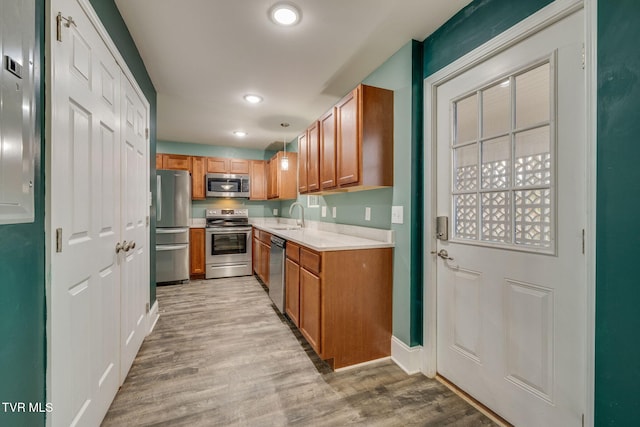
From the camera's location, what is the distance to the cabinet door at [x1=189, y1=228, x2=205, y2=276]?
15.0ft

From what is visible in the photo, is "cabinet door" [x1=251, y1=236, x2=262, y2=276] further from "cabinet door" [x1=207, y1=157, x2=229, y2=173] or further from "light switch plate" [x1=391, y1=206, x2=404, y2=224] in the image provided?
"light switch plate" [x1=391, y1=206, x2=404, y2=224]

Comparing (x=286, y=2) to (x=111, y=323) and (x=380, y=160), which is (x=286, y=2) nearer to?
(x=380, y=160)

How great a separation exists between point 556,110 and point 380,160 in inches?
42.4

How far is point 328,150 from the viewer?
254 centimetres

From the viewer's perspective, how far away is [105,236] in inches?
58.2

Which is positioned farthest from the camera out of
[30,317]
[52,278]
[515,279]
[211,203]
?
[211,203]

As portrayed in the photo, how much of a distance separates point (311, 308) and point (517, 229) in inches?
58.3

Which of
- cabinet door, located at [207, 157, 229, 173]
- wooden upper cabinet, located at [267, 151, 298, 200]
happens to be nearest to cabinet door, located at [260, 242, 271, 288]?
wooden upper cabinet, located at [267, 151, 298, 200]

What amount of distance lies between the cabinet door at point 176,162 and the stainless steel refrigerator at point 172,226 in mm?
569

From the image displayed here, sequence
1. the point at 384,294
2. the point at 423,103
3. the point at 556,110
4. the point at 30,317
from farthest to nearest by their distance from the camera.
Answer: the point at 384,294, the point at 423,103, the point at 556,110, the point at 30,317

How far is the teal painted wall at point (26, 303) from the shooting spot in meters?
0.79

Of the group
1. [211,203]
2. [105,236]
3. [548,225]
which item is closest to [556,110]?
[548,225]

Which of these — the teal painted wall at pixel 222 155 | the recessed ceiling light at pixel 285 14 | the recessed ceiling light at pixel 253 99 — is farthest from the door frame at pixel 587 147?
the teal painted wall at pixel 222 155

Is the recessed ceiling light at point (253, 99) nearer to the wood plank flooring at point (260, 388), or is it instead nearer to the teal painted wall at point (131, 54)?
the teal painted wall at point (131, 54)
